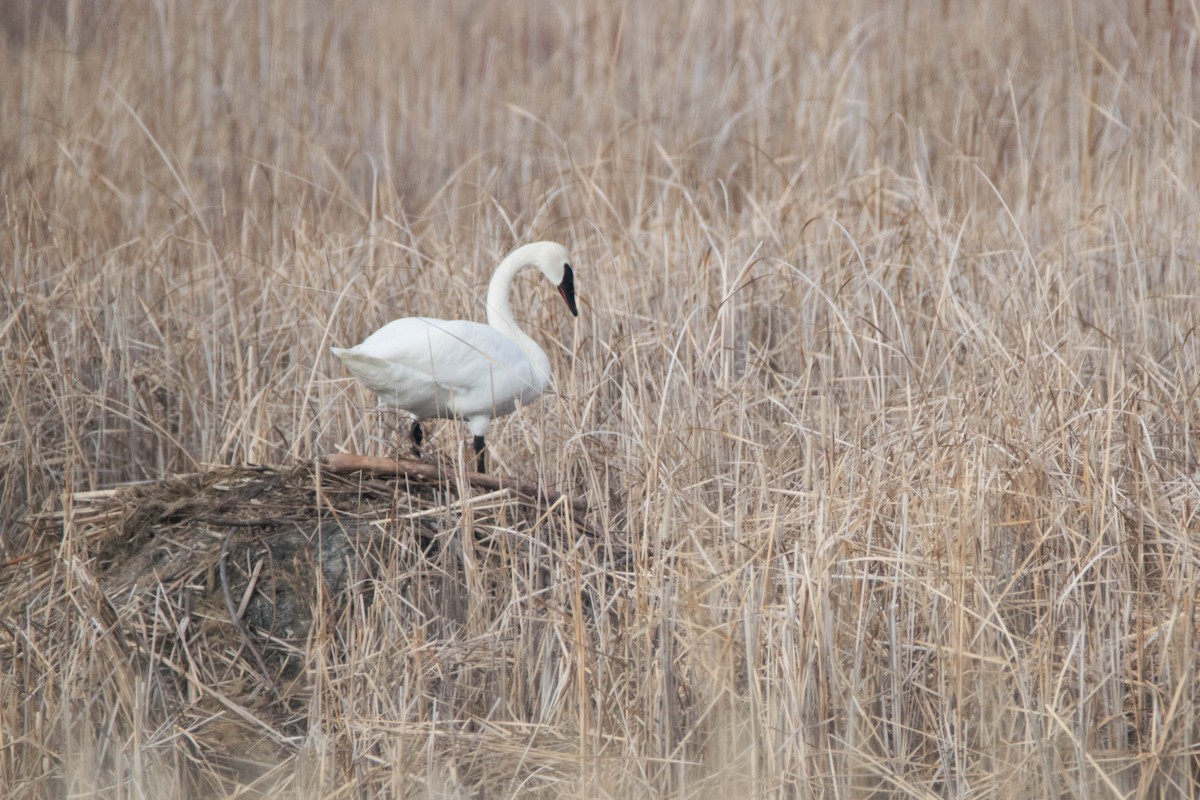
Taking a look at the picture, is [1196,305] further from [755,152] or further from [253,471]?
[253,471]

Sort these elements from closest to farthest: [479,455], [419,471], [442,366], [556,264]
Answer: [419,471], [442,366], [479,455], [556,264]

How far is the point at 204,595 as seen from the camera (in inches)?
143

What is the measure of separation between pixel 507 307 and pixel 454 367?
548mm

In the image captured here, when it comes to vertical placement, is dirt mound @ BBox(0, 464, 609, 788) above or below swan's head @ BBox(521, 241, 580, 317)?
A: below

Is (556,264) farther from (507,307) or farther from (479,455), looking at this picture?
(479,455)

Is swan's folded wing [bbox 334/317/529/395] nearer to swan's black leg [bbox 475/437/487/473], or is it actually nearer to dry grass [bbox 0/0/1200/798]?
swan's black leg [bbox 475/437/487/473]


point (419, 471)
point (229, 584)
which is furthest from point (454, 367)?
point (229, 584)

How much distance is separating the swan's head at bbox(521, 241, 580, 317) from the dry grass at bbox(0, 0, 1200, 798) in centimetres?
30

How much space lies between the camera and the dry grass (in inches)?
126

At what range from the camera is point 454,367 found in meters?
3.91

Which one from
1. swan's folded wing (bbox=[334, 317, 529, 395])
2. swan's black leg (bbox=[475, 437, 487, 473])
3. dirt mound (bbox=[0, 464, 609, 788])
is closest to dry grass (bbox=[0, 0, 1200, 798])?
dirt mound (bbox=[0, 464, 609, 788])

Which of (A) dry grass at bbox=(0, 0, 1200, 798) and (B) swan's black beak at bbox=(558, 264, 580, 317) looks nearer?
(A) dry grass at bbox=(0, 0, 1200, 798)

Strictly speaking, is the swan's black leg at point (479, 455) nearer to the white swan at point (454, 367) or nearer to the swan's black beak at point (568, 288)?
the white swan at point (454, 367)

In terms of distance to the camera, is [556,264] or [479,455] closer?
[479,455]
